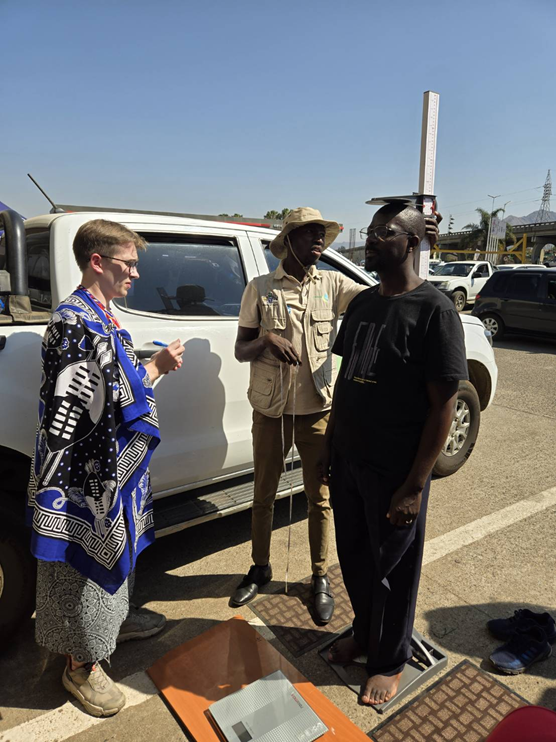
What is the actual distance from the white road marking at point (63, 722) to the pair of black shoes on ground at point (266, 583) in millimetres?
682

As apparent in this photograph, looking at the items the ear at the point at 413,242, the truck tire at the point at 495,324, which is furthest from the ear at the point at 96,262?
the truck tire at the point at 495,324

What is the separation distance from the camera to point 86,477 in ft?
6.57

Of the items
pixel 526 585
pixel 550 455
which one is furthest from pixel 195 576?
pixel 550 455

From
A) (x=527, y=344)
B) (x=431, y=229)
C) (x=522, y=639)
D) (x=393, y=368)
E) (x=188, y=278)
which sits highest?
(x=431, y=229)

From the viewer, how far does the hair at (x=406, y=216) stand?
6.55 feet

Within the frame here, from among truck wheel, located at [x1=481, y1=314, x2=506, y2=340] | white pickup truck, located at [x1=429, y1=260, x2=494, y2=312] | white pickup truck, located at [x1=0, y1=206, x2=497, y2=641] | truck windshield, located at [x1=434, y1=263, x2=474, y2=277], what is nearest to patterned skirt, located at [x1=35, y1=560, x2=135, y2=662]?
white pickup truck, located at [x1=0, y1=206, x2=497, y2=641]

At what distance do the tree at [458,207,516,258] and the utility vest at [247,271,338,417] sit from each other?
5941cm

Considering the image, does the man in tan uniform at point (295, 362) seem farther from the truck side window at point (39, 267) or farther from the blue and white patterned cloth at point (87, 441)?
the truck side window at point (39, 267)

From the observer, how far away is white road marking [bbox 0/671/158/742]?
2109 mm

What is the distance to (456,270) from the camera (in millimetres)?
19422

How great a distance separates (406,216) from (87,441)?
1.50m

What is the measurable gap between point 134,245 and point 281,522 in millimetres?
2413

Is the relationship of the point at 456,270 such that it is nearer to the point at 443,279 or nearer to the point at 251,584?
the point at 443,279

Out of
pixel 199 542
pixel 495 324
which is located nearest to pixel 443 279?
pixel 495 324
